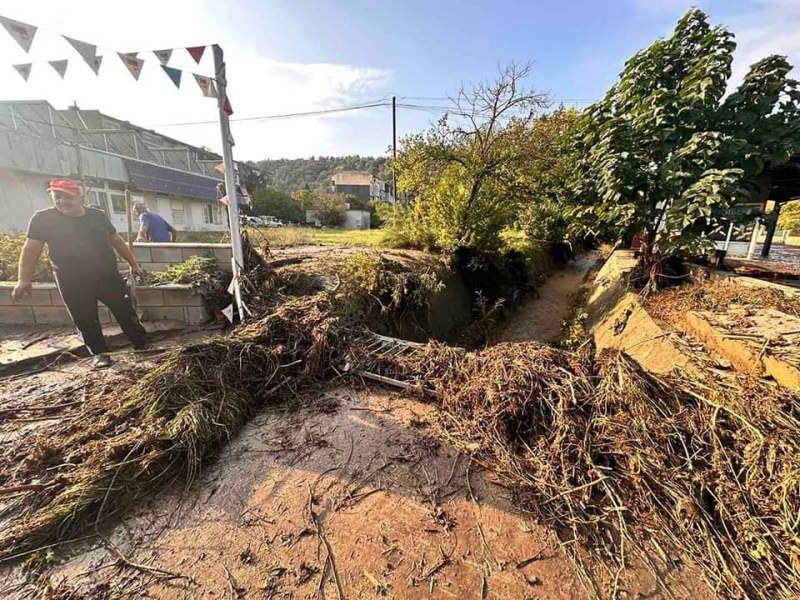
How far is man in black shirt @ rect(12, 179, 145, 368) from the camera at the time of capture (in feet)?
9.56

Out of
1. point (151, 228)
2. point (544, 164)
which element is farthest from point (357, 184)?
point (151, 228)

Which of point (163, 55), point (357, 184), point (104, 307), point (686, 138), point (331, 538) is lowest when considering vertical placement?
point (331, 538)

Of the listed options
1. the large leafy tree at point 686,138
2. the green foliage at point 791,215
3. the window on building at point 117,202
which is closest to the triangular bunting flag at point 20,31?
the large leafy tree at point 686,138

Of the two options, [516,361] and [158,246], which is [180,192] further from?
[516,361]

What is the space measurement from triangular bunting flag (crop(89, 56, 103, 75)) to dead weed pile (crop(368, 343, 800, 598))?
15.9 ft

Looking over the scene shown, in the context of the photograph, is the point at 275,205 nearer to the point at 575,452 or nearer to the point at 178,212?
the point at 178,212

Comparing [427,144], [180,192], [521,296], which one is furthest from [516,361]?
[180,192]

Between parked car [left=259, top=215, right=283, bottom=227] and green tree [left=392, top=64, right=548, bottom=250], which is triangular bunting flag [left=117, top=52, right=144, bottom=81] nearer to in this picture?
green tree [left=392, top=64, right=548, bottom=250]

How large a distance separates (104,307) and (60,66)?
2.64 meters

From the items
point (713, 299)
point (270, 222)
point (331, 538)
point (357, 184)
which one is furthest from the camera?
point (357, 184)

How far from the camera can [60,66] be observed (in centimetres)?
348

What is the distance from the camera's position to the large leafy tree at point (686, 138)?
381cm

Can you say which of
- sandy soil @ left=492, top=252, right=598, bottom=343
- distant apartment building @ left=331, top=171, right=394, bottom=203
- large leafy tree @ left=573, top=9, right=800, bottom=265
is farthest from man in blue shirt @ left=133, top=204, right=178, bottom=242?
distant apartment building @ left=331, top=171, right=394, bottom=203

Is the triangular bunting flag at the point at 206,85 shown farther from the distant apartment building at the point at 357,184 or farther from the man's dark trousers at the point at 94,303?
the distant apartment building at the point at 357,184
